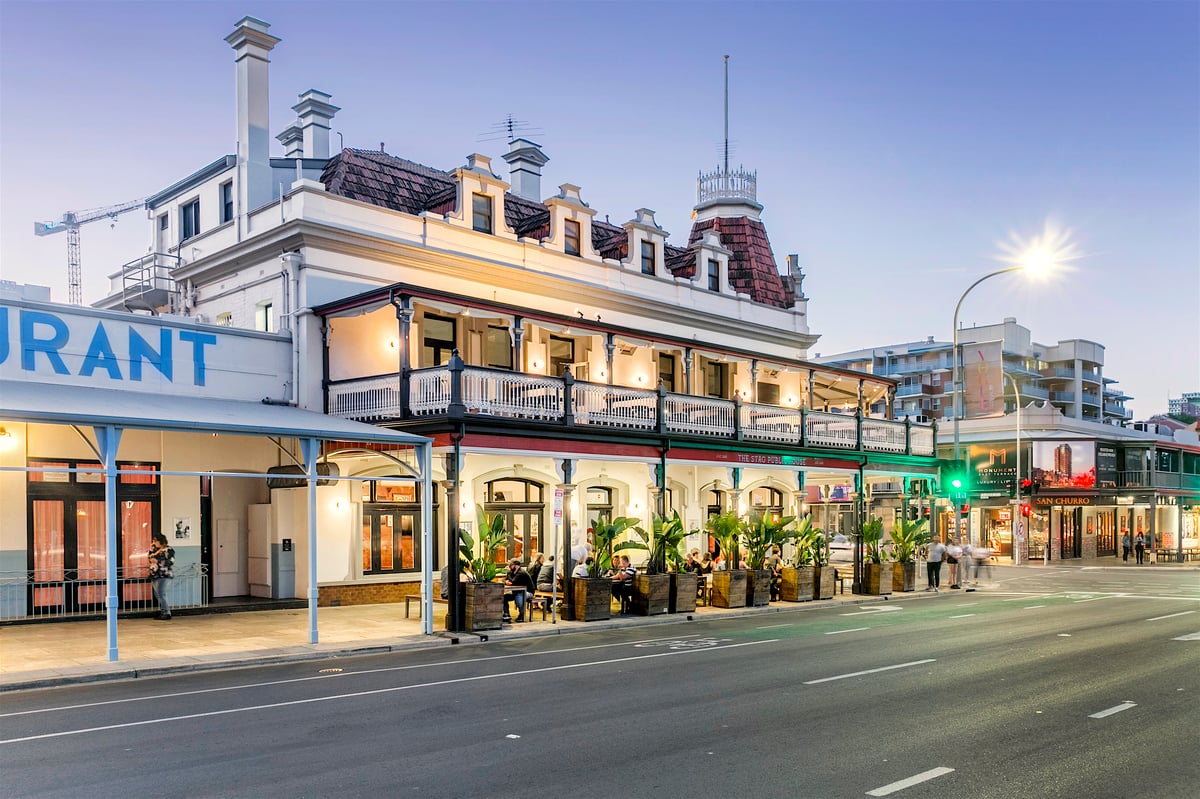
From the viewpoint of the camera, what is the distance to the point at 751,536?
2547cm

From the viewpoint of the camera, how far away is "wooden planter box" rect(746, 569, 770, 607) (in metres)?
25.0

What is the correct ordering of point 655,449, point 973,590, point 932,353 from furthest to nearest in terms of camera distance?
point 932,353 < point 973,590 < point 655,449

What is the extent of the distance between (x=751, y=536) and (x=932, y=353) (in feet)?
254

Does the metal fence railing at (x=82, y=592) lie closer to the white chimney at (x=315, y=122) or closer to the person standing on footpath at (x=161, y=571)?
the person standing on footpath at (x=161, y=571)

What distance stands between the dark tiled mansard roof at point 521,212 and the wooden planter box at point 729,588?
11163mm

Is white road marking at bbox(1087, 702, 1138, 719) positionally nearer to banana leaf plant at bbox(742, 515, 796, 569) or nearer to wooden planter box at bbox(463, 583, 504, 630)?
wooden planter box at bbox(463, 583, 504, 630)

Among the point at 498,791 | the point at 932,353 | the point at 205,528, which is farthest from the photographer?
the point at 932,353

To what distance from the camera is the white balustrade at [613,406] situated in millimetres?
23500

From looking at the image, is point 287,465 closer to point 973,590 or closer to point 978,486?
point 973,590

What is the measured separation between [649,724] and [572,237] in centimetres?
2106

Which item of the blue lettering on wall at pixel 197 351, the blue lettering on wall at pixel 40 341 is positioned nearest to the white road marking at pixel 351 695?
the blue lettering on wall at pixel 40 341

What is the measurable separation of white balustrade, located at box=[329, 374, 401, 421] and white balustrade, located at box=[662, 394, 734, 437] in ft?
23.1

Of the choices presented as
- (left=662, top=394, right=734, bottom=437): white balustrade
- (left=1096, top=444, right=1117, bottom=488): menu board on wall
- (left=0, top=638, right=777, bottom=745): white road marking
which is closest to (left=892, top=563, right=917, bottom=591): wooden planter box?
(left=662, top=394, right=734, bottom=437): white balustrade

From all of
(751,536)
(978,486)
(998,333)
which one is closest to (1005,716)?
(751,536)
